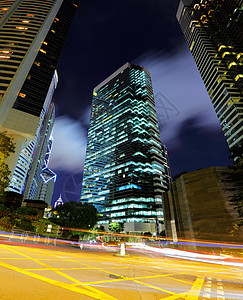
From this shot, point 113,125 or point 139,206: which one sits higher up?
point 113,125

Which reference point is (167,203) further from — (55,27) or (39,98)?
(55,27)

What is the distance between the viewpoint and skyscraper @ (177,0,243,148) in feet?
278

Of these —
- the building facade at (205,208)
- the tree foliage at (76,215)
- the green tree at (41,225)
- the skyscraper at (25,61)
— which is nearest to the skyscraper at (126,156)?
the skyscraper at (25,61)

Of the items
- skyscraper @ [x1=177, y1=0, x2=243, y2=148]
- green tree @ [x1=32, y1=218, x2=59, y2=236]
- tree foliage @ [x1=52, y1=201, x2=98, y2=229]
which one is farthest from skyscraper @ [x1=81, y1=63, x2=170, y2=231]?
tree foliage @ [x1=52, y1=201, x2=98, y2=229]

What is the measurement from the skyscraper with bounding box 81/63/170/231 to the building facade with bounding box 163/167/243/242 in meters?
73.2

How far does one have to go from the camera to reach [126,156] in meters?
124

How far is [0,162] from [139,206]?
9842 centimetres

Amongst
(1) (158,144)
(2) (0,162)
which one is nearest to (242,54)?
(1) (158,144)

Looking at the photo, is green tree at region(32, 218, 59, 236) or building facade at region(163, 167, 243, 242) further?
green tree at region(32, 218, 59, 236)

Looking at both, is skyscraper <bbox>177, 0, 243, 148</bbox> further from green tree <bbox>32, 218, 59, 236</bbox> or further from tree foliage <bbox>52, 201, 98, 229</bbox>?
green tree <bbox>32, 218, 59, 236</bbox>

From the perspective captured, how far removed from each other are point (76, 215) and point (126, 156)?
9616 cm

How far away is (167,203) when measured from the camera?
1544 inches

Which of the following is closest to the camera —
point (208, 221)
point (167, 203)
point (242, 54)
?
point (208, 221)

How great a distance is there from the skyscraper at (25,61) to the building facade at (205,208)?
61.5m
